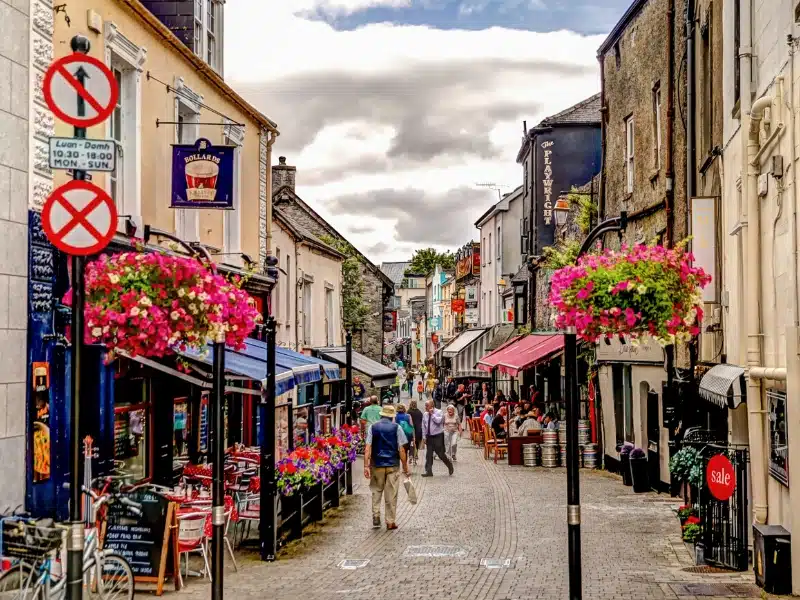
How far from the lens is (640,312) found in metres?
8.28

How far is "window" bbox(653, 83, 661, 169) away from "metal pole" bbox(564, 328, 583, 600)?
1261cm

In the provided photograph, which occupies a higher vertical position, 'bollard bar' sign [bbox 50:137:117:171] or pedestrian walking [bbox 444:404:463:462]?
'bollard bar' sign [bbox 50:137:117:171]

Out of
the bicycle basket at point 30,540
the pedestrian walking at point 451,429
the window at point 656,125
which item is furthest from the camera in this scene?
the pedestrian walking at point 451,429

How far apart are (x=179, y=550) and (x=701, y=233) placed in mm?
8152

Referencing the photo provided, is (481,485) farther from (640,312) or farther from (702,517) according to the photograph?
(640,312)

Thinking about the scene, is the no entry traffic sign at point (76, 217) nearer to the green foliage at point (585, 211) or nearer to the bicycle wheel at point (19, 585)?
the bicycle wheel at point (19, 585)

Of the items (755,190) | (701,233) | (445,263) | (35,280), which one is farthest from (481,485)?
(445,263)

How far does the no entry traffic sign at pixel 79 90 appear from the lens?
22.8 ft

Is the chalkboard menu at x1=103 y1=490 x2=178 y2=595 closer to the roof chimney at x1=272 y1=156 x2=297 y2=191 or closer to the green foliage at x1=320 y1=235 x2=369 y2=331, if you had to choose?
the roof chimney at x1=272 y1=156 x2=297 y2=191

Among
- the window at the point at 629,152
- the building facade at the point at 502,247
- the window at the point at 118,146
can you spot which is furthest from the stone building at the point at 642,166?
the building facade at the point at 502,247

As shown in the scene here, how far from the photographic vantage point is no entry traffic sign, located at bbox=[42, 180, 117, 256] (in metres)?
6.91

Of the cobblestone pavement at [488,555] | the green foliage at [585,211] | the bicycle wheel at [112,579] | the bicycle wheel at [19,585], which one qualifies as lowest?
the cobblestone pavement at [488,555]

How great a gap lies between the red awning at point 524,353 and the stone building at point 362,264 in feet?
48.1

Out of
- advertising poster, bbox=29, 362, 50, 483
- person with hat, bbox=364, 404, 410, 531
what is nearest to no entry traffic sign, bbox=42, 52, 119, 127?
advertising poster, bbox=29, 362, 50, 483
